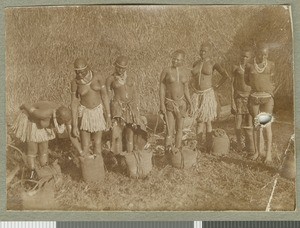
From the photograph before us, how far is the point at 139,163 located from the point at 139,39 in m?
0.98

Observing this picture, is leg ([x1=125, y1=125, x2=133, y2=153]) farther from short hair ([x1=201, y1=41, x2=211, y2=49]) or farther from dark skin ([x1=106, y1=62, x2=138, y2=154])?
short hair ([x1=201, y1=41, x2=211, y2=49])

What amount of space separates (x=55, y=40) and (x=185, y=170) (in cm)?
145

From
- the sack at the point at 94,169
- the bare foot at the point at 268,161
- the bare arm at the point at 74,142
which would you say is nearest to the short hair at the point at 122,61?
the bare arm at the point at 74,142

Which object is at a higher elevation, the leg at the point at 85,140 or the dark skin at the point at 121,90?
the dark skin at the point at 121,90

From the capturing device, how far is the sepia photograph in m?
9.96

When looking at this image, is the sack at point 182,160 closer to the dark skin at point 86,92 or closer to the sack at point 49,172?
the dark skin at point 86,92

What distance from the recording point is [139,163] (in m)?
9.98

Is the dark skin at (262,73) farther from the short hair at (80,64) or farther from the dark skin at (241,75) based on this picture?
the short hair at (80,64)

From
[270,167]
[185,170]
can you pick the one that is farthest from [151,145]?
[270,167]

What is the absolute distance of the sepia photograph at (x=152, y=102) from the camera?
9961 millimetres

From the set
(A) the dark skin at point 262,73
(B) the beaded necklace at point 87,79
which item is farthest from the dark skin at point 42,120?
(A) the dark skin at point 262,73

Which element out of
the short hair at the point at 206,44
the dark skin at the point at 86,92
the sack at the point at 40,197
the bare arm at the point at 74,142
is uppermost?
the short hair at the point at 206,44

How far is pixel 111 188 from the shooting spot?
9.98 metres

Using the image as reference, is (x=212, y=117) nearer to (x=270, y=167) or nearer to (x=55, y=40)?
(x=270, y=167)
